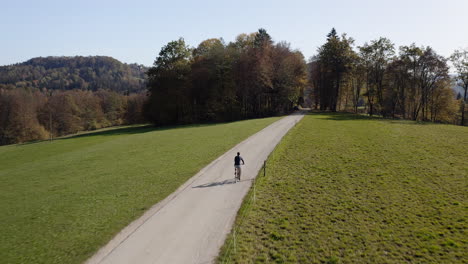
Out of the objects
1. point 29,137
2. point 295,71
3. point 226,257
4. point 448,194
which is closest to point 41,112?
point 29,137

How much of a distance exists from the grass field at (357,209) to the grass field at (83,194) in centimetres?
657

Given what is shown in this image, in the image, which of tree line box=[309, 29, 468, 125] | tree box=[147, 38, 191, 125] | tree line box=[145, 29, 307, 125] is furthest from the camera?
tree box=[147, 38, 191, 125]

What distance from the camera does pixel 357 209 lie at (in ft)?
44.1

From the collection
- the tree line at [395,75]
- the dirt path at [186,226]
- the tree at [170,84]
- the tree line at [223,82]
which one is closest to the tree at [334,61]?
the tree line at [395,75]

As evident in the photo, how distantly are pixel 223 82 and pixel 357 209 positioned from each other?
50.7 m

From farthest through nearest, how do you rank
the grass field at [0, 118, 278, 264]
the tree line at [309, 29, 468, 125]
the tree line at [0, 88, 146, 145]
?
the tree line at [0, 88, 146, 145] < the tree line at [309, 29, 468, 125] < the grass field at [0, 118, 278, 264]

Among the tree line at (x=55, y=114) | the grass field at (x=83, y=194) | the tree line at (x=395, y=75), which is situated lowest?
the grass field at (x=83, y=194)

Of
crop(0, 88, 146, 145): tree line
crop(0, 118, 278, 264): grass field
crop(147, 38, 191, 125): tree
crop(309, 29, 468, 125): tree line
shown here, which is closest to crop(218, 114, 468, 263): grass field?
crop(0, 118, 278, 264): grass field

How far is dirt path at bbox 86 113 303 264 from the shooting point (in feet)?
32.9

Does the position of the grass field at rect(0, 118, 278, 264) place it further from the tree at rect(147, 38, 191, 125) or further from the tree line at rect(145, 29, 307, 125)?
the tree at rect(147, 38, 191, 125)

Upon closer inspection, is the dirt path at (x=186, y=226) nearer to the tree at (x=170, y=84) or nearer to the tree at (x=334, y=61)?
the tree at (x=170, y=84)

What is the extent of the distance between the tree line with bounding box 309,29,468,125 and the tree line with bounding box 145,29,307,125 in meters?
8.09

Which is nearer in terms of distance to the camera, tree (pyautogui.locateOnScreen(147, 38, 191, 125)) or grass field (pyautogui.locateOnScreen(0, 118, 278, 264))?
grass field (pyautogui.locateOnScreen(0, 118, 278, 264))

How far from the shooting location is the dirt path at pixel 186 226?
1002 cm
